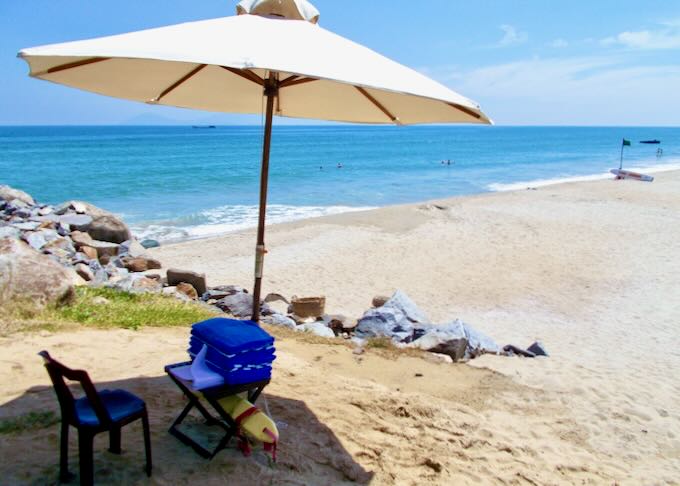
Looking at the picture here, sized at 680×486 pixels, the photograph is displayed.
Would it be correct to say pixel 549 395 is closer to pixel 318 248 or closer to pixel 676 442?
pixel 676 442

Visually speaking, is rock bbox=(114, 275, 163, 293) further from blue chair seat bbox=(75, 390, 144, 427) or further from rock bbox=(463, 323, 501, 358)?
blue chair seat bbox=(75, 390, 144, 427)

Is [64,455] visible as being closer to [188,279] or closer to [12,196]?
[188,279]

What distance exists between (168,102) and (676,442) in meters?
6.02

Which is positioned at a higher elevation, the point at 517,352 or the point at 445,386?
the point at 445,386

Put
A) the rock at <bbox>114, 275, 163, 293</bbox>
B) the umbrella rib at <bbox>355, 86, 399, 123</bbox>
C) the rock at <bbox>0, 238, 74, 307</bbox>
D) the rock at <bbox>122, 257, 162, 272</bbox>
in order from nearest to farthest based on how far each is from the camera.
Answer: the umbrella rib at <bbox>355, 86, 399, 123</bbox>
the rock at <bbox>0, 238, 74, 307</bbox>
the rock at <bbox>114, 275, 163, 293</bbox>
the rock at <bbox>122, 257, 162, 272</bbox>

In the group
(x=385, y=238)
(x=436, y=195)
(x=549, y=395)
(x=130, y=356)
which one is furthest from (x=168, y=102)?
(x=436, y=195)

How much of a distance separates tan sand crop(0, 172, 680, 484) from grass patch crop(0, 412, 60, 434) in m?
0.11

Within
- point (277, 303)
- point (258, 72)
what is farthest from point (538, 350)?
point (258, 72)

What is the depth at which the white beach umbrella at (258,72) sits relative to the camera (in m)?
3.14

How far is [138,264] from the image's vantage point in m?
11.5

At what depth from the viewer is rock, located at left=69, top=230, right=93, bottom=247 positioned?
37.7 ft

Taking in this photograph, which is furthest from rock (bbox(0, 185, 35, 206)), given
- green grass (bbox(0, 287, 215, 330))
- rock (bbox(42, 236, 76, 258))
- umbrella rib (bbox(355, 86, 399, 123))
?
umbrella rib (bbox(355, 86, 399, 123))

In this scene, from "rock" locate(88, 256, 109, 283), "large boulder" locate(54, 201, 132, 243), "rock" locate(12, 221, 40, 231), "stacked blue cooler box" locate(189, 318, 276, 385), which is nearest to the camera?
"stacked blue cooler box" locate(189, 318, 276, 385)

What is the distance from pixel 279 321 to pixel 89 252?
5333 mm
